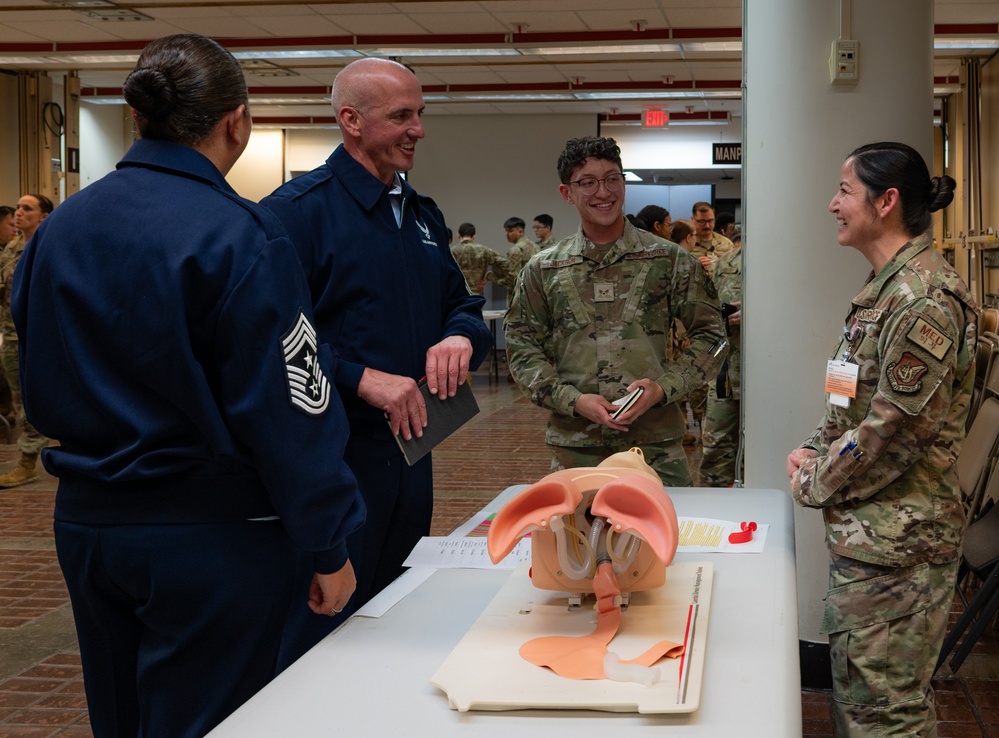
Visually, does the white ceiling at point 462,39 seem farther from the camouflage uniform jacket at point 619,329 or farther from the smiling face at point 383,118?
the smiling face at point 383,118

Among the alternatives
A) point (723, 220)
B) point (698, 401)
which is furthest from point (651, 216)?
point (723, 220)

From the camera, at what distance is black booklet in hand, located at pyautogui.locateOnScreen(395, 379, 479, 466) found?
213 centimetres

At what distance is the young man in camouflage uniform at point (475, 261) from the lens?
515 inches

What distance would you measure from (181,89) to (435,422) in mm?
879

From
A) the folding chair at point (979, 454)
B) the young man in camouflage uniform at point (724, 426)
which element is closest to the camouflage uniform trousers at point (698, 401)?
the young man in camouflage uniform at point (724, 426)

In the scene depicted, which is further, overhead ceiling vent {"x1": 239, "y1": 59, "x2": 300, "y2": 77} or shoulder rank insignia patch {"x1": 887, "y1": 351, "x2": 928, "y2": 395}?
overhead ceiling vent {"x1": 239, "y1": 59, "x2": 300, "y2": 77}

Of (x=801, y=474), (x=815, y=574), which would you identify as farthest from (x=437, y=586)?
(x=815, y=574)

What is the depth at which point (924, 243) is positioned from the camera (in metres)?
2.19

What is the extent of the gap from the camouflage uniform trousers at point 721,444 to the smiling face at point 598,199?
2.59 meters

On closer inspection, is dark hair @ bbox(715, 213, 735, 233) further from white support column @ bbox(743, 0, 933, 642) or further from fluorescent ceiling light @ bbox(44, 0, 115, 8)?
fluorescent ceiling light @ bbox(44, 0, 115, 8)

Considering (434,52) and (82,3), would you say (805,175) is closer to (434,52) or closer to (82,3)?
(82,3)

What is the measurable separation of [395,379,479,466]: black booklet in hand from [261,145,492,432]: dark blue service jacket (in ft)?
0.43

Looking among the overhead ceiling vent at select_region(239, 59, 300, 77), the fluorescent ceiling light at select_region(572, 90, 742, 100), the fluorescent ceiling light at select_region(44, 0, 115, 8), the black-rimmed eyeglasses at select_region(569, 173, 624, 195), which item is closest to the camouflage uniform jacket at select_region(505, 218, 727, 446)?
the black-rimmed eyeglasses at select_region(569, 173, 624, 195)

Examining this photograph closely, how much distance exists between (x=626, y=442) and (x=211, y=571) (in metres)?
1.73
